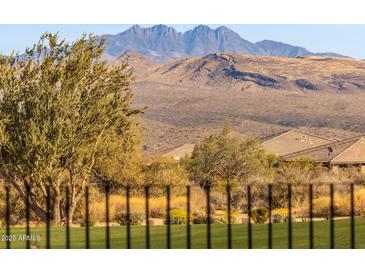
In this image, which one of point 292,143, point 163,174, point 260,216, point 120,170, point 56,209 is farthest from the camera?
point 292,143

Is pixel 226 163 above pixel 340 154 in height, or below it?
below

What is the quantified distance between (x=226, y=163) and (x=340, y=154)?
922 cm

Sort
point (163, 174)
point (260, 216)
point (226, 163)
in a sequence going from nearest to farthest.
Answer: point (260, 216) < point (163, 174) < point (226, 163)

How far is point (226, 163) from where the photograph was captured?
35875 mm

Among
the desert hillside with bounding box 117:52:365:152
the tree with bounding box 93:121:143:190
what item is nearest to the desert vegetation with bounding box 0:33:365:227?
the tree with bounding box 93:121:143:190

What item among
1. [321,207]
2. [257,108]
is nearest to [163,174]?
[321,207]

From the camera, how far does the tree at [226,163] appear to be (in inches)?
1394

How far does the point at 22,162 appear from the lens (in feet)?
73.0

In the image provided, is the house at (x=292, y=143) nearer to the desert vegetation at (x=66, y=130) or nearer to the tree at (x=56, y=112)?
the desert vegetation at (x=66, y=130)

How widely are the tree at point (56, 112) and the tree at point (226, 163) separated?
12.8m

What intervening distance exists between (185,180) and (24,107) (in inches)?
402

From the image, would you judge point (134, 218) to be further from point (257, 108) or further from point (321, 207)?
point (257, 108)

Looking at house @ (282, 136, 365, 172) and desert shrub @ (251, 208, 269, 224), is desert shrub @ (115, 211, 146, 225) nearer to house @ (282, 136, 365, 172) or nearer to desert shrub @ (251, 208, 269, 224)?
desert shrub @ (251, 208, 269, 224)

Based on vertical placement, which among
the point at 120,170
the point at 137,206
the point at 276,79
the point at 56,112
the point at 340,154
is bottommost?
the point at 137,206
